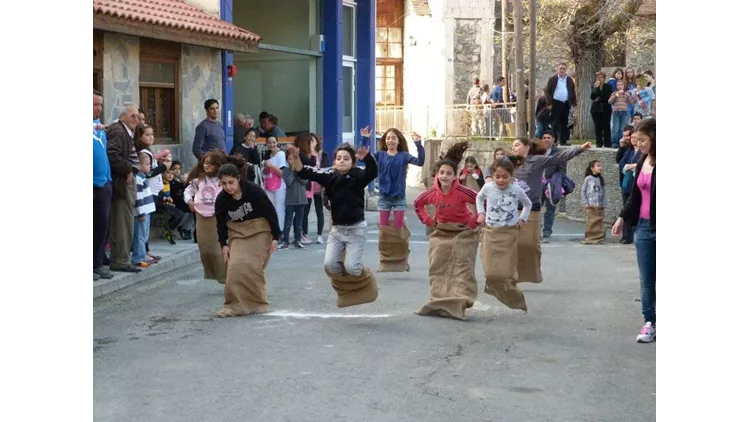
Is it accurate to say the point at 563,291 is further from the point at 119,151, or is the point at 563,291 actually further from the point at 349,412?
the point at 349,412

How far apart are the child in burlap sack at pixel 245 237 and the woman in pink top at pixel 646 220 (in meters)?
3.26

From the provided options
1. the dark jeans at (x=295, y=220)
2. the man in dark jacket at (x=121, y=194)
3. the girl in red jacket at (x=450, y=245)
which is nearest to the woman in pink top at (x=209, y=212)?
the man in dark jacket at (x=121, y=194)

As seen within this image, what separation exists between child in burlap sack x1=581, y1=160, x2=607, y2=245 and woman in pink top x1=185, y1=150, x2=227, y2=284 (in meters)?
7.71

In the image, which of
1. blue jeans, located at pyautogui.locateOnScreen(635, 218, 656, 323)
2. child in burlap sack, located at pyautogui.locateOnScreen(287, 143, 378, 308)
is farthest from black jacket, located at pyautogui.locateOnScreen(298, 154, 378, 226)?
blue jeans, located at pyautogui.locateOnScreen(635, 218, 656, 323)

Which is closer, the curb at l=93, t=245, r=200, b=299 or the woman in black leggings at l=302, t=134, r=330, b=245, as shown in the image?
the curb at l=93, t=245, r=200, b=299

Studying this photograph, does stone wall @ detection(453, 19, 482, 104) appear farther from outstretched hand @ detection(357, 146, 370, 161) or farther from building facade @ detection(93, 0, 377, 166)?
outstretched hand @ detection(357, 146, 370, 161)

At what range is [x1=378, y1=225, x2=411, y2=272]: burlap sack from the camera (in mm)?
13422

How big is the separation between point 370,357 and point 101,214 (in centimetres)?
472

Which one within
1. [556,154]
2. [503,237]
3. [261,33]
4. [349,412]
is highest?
[261,33]

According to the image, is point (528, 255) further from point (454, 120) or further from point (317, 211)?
point (454, 120)

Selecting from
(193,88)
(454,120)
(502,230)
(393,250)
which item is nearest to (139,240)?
(393,250)
